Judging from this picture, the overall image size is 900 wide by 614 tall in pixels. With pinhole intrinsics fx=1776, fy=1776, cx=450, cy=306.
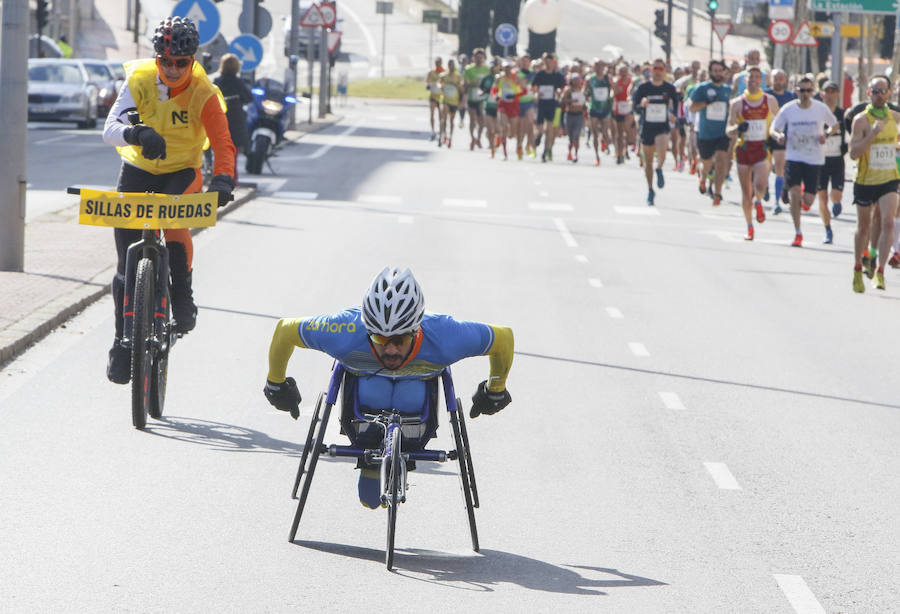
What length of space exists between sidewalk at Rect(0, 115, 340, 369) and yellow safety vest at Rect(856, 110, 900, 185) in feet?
21.8

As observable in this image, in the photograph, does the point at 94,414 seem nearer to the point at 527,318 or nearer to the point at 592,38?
the point at 527,318

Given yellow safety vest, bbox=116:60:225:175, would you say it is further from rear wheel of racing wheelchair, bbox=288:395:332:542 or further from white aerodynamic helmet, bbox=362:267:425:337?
white aerodynamic helmet, bbox=362:267:425:337

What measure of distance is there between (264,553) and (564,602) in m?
1.14

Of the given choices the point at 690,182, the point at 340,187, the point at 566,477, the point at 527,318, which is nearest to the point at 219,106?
the point at 566,477

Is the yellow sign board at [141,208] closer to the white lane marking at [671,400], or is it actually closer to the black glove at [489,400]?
the black glove at [489,400]

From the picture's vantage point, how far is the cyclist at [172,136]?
8.45 meters

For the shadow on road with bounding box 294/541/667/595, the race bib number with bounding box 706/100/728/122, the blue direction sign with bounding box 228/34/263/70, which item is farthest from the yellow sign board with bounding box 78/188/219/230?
the blue direction sign with bounding box 228/34/263/70

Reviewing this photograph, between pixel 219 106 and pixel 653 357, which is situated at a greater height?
pixel 219 106

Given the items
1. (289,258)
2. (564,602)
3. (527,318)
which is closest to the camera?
(564,602)

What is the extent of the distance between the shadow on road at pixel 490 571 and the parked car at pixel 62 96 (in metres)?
34.8

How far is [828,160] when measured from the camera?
68.4ft

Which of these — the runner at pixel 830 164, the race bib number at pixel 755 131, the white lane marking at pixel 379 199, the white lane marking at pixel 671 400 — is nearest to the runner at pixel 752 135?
the race bib number at pixel 755 131

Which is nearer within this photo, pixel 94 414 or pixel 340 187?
pixel 94 414

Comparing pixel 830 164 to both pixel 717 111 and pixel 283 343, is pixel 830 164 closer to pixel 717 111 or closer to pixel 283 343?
pixel 717 111
